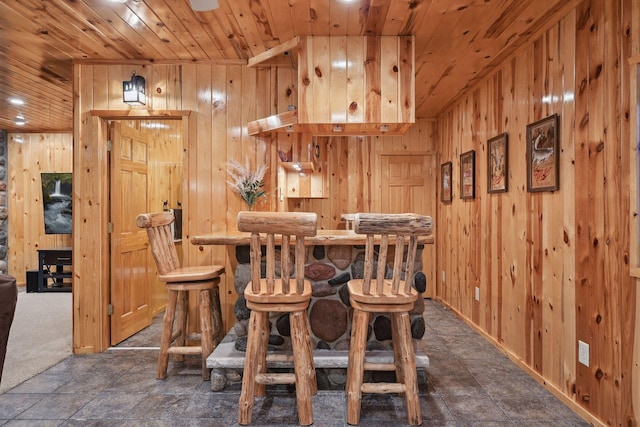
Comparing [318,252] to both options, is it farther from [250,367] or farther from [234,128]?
[234,128]

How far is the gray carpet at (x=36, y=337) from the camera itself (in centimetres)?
283

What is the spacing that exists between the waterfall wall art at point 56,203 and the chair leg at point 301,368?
215 inches

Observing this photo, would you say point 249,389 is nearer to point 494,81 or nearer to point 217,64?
point 217,64

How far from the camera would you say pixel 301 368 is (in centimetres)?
202

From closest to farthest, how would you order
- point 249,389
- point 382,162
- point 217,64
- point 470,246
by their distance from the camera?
point 249,389 < point 217,64 < point 470,246 < point 382,162

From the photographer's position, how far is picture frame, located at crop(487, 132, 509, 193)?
10.4 ft

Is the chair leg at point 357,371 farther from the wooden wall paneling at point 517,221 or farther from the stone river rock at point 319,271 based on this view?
the wooden wall paneling at point 517,221

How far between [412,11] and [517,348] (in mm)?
2618

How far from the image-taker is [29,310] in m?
4.61

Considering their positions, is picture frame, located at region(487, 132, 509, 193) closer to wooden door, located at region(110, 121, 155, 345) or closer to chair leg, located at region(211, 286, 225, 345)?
chair leg, located at region(211, 286, 225, 345)

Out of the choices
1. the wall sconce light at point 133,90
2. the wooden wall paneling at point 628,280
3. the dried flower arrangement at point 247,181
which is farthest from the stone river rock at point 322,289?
the wall sconce light at point 133,90

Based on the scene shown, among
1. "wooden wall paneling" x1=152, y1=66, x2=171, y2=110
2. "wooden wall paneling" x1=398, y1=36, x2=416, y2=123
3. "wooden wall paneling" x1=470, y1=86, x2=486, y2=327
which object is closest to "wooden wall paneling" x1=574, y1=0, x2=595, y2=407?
"wooden wall paneling" x1=398, y1=36, x2=416, y2=123

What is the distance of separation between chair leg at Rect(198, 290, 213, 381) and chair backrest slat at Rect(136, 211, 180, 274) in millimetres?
332

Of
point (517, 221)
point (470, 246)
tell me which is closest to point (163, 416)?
point (517, 221)
